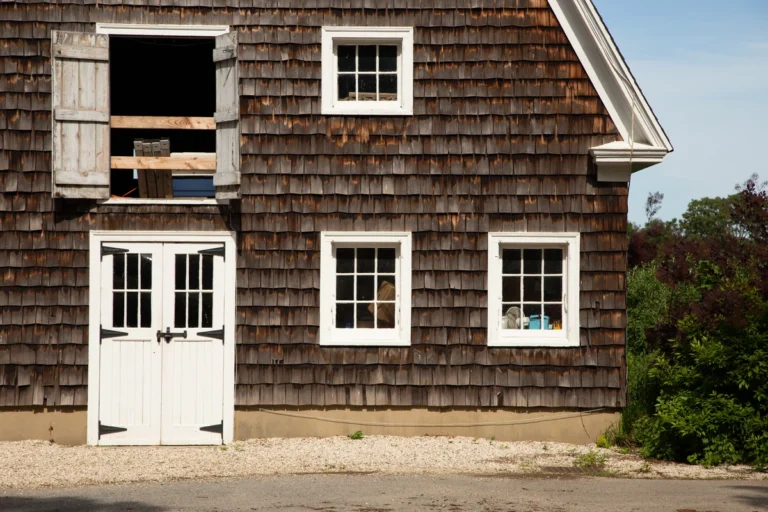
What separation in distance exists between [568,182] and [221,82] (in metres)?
4.04

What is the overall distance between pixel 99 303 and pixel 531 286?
4.83m

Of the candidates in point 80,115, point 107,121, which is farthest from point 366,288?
point 80,115

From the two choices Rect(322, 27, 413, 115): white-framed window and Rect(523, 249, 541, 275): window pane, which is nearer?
Rect(322, 27, 413, 115): white-framed window

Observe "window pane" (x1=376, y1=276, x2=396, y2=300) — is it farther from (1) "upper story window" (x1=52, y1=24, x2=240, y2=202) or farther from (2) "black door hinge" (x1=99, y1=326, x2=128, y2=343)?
(2) "black door hinge" (x1=99, y1=326, x2=128, y2=343)

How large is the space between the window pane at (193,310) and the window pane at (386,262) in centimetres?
207

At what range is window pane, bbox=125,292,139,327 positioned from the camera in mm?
11180

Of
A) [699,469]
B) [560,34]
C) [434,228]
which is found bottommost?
[699,469]

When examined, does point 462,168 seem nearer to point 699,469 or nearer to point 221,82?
point 221,82

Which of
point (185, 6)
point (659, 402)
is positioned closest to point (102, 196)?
point (185, 6)

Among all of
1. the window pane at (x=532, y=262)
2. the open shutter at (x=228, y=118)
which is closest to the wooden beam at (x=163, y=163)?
the open shutter at (x=228, y=118)

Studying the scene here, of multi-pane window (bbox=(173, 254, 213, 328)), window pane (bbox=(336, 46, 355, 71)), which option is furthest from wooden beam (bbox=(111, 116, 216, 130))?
window pane (bbox=(336, 46, 355, 71))

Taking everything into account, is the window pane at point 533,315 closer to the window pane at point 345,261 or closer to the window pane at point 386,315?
the window pane at point 386,315

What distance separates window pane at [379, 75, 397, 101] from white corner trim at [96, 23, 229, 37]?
1.83 m

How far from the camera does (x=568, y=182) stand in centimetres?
1137
